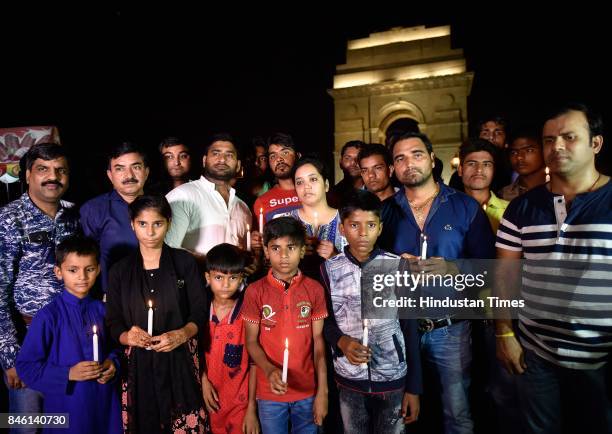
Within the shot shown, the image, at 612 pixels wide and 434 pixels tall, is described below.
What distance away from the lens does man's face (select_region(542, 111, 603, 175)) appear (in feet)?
8.09

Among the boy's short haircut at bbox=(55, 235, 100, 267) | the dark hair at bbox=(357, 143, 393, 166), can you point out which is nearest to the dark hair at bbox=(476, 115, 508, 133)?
the dark hair at bbox=(357, 143, 393, 166)

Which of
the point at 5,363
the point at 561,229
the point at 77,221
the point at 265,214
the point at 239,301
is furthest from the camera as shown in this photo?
the point at 265,214

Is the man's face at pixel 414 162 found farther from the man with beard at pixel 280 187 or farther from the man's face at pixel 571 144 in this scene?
the man with beard at pixel 280 187

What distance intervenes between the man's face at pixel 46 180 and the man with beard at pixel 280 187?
185 cm

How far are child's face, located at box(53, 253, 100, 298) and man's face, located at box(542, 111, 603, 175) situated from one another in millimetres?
3405

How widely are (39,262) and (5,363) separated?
0.79 m

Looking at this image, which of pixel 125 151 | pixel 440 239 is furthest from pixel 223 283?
pixel 440 239

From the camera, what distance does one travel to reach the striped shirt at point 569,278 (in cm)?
235

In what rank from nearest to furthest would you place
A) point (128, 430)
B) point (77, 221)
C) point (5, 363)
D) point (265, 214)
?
point (128, 430)
point (5, 363)
point (77, 221)
point (265, 214)

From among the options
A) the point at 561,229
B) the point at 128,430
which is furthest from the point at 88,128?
the point at 561,229

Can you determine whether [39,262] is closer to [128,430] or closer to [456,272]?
[128,430]

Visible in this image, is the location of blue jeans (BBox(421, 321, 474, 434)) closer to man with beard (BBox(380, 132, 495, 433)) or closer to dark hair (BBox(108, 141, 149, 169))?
man with beard (BBox(380, 132, 495, 433))

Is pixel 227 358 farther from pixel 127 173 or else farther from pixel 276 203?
pixel 127 173

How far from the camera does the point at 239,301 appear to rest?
319 cm
